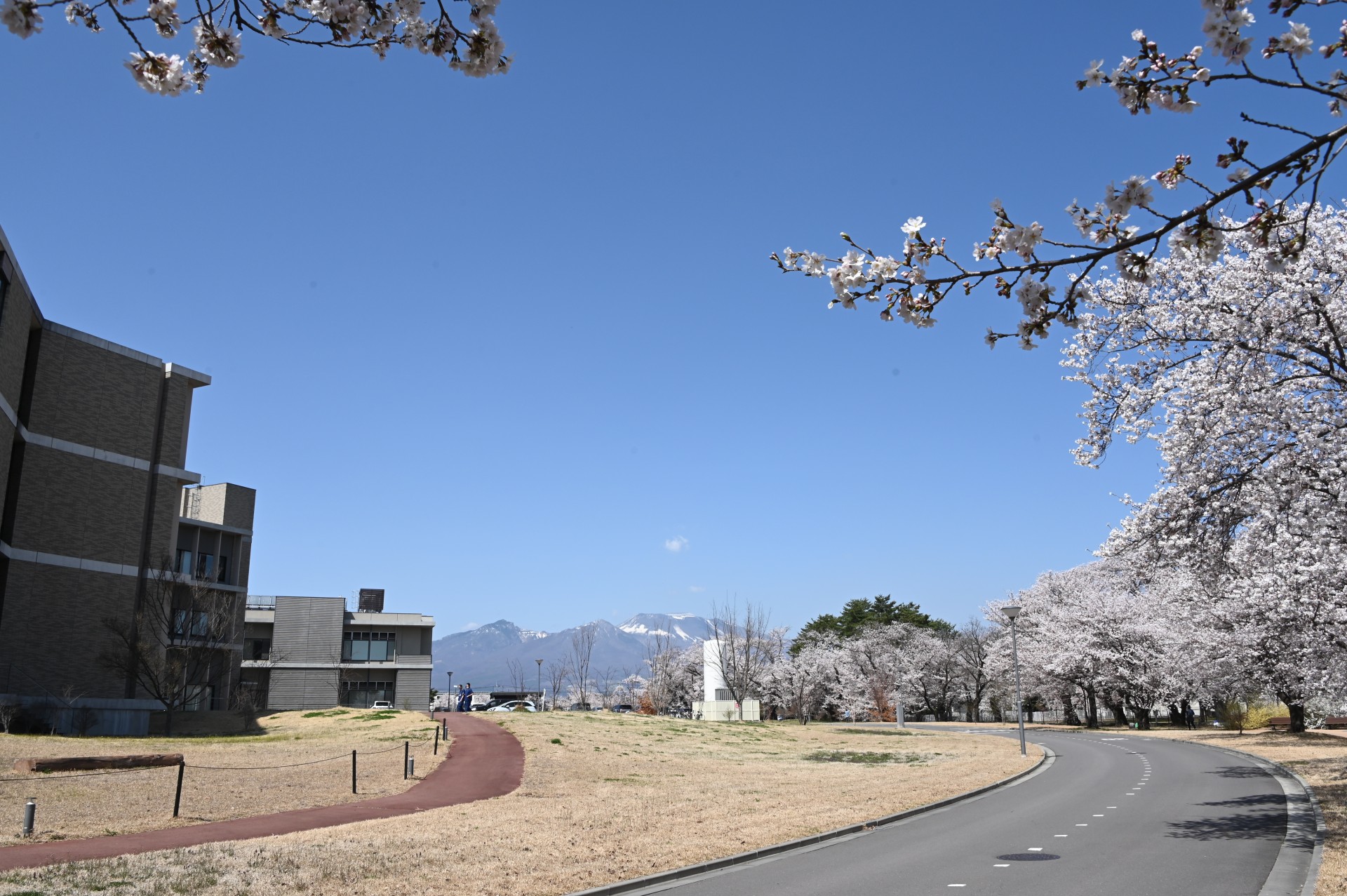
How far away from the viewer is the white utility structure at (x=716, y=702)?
63031 mm

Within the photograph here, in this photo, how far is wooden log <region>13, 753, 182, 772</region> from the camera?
1981 cm

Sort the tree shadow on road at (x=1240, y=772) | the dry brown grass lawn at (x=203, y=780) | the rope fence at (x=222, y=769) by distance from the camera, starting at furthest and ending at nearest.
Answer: the tree shadow on road at (x=1240, y=772), the rope fence at (x=222, y=769), the dry brown grass lawn at (x=203, y=780)

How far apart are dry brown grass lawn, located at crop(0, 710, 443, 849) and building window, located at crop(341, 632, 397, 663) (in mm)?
34188

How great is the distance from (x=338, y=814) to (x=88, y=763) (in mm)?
7834

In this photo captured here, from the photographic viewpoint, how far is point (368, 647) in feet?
229

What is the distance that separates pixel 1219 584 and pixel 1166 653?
27.4 m

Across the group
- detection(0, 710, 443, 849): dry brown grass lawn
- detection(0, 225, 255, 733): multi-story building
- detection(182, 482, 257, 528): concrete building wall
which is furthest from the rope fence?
detection(182, 482, 257, 528): concrete building wall

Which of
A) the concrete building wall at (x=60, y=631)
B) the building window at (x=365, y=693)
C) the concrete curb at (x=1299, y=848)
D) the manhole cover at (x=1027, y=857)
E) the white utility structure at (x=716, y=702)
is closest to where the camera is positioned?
the concrete curb at (x=1299, y=848)

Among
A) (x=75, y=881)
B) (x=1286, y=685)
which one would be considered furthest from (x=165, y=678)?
(x=1286, y=685)

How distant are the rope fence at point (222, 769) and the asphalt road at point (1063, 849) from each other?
33.2ft

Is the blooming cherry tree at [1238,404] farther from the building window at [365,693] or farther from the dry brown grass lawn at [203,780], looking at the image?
the building window at [365,693]

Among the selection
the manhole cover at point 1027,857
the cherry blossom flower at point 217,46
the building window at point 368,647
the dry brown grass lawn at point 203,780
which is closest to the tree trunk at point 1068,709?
the dry brown grass lawn at point 203,780

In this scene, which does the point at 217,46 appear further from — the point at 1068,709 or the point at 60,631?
the point at 1068,709

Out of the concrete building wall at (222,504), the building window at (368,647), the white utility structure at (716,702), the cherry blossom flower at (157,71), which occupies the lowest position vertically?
the white utility structure at (716,702)
